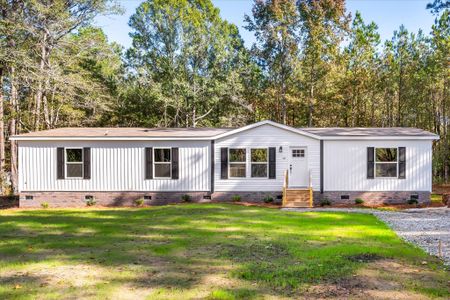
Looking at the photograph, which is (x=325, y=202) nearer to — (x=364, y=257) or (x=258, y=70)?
(x=364, y=257)

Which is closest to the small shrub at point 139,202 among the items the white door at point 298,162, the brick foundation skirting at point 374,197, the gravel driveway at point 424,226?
the gravel driveway at point 424,226

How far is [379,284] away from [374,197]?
1185cm

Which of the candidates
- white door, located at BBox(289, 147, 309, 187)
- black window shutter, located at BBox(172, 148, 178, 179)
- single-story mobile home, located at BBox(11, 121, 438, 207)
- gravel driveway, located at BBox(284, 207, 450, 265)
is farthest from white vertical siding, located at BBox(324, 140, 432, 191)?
black window shutter, located at BBox(172, 148, 178, 179)

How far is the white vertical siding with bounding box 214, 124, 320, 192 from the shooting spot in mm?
16891

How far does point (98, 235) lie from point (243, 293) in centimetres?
552

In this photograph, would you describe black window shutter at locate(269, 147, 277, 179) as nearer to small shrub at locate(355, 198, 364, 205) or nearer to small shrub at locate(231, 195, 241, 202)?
small shrub at locate(231, 195, 241, 202)

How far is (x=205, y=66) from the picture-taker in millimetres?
28188

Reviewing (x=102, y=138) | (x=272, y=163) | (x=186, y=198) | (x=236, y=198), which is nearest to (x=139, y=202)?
(x=186, y=198)

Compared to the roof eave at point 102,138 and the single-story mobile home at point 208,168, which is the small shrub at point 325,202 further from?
the roof eave at point 102,138

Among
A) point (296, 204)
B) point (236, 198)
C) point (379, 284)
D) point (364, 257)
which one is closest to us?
point (379, 284)

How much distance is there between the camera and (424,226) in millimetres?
10969

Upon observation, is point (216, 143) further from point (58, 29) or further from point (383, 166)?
point (58, 29)

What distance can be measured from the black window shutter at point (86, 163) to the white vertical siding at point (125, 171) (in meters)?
0.13

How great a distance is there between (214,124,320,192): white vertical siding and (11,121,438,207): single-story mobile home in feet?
0.14
